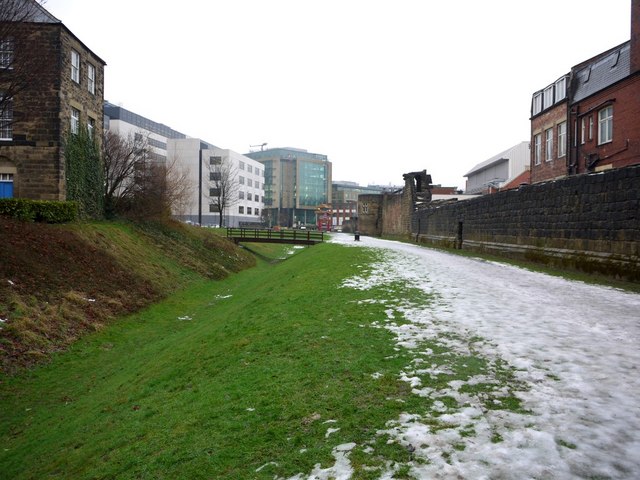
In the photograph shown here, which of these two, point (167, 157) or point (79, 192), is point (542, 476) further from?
point (167, 157)

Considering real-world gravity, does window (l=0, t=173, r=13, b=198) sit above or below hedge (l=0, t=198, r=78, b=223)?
above

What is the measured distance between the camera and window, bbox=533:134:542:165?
32.9m

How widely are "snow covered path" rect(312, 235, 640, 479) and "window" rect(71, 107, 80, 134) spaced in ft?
73.5

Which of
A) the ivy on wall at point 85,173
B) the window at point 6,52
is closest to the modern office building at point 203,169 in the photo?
the ivy on wall at point 85,173

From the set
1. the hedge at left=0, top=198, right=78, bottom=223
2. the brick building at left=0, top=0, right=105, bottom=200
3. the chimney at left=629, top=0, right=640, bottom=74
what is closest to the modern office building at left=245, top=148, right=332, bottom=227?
the brick building at left=0, top=0, right=105, bottom=200

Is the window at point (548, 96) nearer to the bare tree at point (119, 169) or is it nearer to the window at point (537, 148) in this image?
the window at point (537, 148)

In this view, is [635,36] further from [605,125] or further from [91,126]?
[91,126]

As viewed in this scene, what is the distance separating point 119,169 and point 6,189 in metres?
8.18

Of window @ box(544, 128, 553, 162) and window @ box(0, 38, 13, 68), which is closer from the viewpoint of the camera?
window @ box(0, 38, 13, 68)

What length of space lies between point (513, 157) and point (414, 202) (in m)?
23.9

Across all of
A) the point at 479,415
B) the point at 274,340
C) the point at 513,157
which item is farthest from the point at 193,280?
the point at 513,157

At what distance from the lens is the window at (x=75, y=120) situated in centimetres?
2345

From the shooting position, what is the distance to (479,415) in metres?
3.82

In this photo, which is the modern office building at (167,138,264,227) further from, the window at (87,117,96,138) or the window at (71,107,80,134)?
the window at (71,107,80,134)
